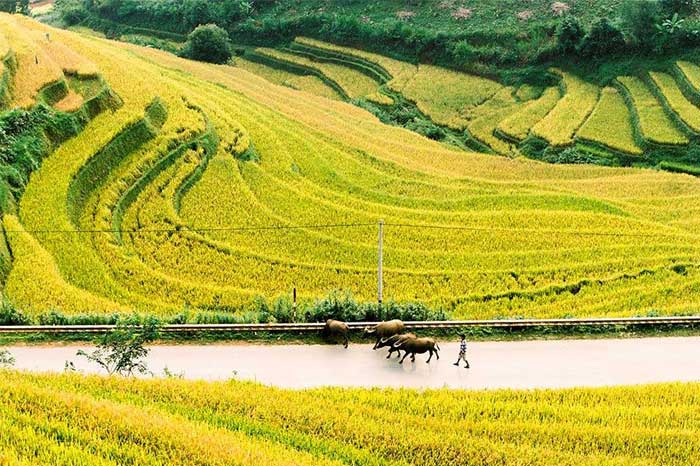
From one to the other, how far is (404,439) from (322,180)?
17784mm

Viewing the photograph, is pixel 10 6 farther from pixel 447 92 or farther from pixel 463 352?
pixel 463 352

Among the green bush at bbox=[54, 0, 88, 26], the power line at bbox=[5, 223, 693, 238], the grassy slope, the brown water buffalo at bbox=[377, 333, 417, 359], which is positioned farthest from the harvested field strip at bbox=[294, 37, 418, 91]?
the brown water buffalo at bbox=[377, 333, 417, 359]

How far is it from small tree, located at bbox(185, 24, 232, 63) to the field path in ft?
130

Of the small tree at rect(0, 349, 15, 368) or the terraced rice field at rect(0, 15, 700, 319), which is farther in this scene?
the terraced rice field at rect(0, 15, 700, 319)

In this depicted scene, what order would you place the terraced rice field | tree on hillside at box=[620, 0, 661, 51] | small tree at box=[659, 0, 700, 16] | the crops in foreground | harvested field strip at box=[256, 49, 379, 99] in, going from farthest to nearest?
harvested field strip at box=[256, 49, 379, 99] → small tree at box=[659, 0, 700, 16] → tree on hillside at box=[620, 0, 661, 51] → the terraced rice field → the crops in foreground

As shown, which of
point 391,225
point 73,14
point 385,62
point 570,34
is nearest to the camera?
point 391,225

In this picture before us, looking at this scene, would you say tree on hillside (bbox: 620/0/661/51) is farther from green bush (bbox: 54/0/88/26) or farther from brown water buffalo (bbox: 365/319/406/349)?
green bush (bbox: 54/0/88/26)

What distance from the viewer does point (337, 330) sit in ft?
49.9

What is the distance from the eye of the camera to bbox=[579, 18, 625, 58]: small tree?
47656mm

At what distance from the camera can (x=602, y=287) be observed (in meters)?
20.8

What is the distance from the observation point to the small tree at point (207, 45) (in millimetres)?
51281

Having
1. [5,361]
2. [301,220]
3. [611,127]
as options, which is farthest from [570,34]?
[5,361]

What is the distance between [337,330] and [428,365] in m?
1.91

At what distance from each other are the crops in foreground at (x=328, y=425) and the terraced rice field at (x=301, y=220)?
5968 mm
